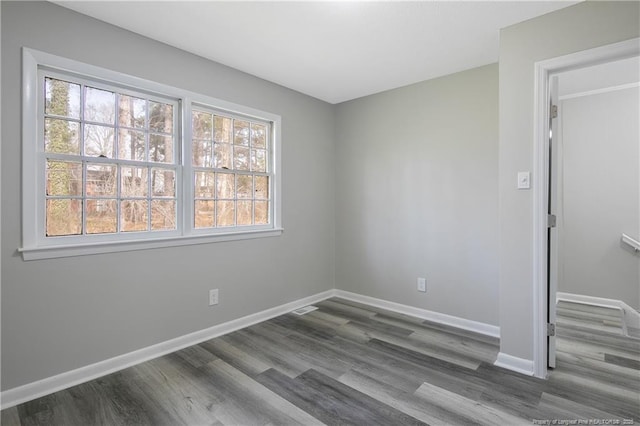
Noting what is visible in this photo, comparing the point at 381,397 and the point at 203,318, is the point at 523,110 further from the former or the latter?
the point at 203,318

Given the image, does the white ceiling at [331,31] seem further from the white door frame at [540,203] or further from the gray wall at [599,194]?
the gray wall at [599,194]

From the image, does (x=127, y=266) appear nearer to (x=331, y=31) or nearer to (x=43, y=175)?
(x=43, y=175)

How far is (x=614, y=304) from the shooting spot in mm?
3564

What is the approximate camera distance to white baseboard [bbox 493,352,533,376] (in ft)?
7.25

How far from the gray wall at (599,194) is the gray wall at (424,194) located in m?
1.75

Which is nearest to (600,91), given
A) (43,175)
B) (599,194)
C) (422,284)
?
(599,194)

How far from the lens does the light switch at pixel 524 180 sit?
2199 mm

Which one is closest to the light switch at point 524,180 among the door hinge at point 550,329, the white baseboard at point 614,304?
the door hinge at point 550,329

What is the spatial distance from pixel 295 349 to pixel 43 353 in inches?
66.5

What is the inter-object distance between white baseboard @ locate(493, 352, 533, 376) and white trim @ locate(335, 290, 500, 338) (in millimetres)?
585

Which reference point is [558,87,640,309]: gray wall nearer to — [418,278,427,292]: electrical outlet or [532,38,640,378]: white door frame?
[418,278,427,292]: electrical outlet

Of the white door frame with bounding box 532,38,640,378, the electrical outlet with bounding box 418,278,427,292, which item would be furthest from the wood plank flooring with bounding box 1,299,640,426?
the electrical outlet with bounding box 418,278,427,292

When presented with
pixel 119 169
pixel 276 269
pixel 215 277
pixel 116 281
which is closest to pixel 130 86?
pixel 119 169

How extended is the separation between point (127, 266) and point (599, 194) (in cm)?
494
